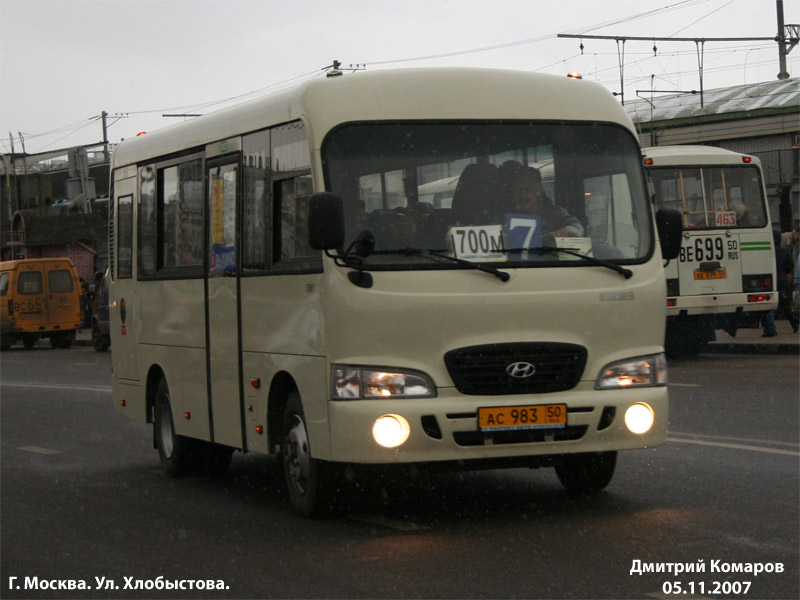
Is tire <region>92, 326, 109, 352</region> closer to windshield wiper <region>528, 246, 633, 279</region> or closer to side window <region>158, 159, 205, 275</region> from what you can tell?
side window <region>158, 159, 205, 275</region>

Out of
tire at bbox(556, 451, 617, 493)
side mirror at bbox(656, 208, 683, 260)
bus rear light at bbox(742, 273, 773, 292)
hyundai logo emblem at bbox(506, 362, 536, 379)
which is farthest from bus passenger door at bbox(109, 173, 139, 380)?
bus rear light at bbox(742, 273, 773, 292)

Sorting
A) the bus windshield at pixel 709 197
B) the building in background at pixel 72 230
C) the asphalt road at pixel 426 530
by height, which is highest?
the building in background at pixel 72 230

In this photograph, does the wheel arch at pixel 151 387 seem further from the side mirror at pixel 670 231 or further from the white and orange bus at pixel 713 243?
the white and orange bus at pixel 713 243

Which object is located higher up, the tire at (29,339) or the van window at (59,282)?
the van window at (59,282)

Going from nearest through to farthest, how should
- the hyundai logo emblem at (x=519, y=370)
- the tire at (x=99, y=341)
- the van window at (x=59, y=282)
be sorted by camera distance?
the hyundai logo emblem at (x=519, y=370), the tire at (x=99, y=341), the van window at (x=59, y=282)

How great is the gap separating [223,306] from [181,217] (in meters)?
1.29

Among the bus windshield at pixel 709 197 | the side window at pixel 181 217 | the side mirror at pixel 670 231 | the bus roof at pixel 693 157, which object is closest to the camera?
the side mirror at pixel 670 231

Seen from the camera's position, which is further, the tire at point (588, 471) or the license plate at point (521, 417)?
the tire at point (588, 471)

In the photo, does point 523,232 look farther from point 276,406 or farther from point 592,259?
point 276,406

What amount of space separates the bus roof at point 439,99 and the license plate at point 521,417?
1.76 meters

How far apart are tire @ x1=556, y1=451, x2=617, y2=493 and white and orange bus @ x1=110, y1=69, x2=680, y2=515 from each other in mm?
13

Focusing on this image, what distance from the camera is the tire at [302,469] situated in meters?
8.24

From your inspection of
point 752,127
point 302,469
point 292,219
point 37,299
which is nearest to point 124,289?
point 292,219

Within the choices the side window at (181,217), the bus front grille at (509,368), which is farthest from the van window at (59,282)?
the bus front grille at (509,368)
